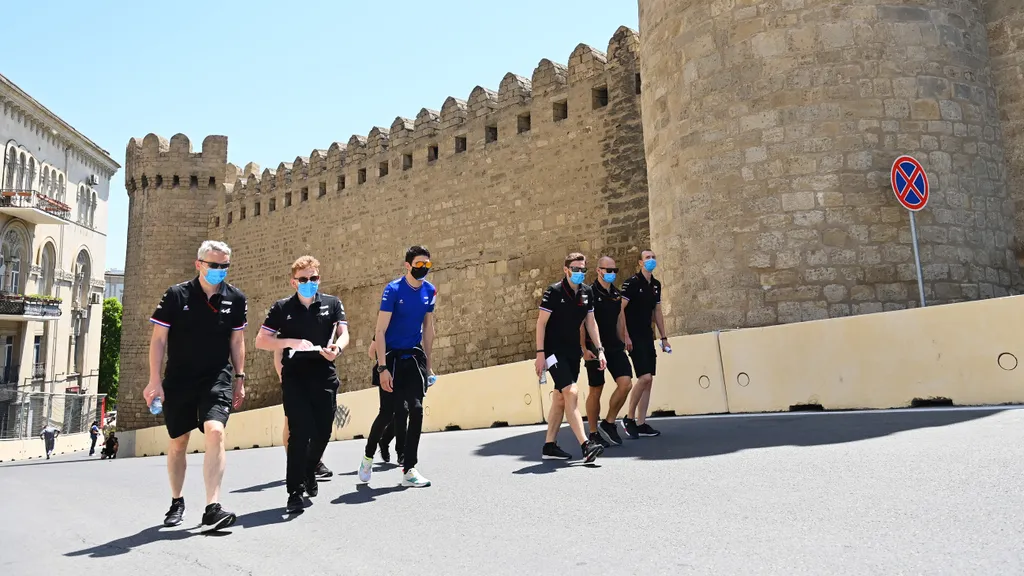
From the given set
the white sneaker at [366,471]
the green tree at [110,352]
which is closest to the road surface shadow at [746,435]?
the white sneaker at [366,471]

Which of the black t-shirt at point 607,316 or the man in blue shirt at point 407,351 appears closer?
the man in blue shirt at point 407,351

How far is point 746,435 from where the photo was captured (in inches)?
218

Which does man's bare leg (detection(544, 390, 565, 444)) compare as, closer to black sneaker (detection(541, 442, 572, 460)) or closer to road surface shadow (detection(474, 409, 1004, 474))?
black sneaker (detection(541, 442, 572, 460))

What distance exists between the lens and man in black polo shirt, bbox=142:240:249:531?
12.1 ft

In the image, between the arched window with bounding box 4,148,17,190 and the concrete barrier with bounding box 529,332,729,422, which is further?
the arched window with bounding box 4,148,17,190

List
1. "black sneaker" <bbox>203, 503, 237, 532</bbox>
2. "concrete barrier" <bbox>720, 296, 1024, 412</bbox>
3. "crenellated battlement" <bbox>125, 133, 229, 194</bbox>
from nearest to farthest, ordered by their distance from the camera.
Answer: "black sneaker" <bbox>203, 503, 237, 532</bbox> → "concrete barrier" <bbox>720, 296, 1024, 412</bbox> → "crenellated battlement" <bbox>125, 133, 229, 194</bbox>

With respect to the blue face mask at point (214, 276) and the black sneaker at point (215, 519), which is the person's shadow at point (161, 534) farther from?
the blue face mask at point (214, 276)

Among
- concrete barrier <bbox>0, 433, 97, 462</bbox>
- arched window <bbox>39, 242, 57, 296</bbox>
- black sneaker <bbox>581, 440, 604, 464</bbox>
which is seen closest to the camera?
black sneaker <bbox>581, 440, 604, 464</bbox>

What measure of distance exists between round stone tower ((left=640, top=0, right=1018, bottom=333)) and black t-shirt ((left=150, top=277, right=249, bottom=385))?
565cm

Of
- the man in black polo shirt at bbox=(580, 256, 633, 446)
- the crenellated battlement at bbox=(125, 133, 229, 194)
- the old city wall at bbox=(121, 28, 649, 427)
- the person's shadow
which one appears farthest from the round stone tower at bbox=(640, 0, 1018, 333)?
the crenellated battlement at bbox=(125, 133, 229, 194)

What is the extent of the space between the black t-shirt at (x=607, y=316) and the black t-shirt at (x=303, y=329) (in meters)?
2.34

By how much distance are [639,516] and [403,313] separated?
2090 millimetres

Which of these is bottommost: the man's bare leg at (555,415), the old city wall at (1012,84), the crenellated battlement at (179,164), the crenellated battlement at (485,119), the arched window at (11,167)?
the man's bare leg at (555,415)

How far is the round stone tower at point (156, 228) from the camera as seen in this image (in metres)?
24.1
